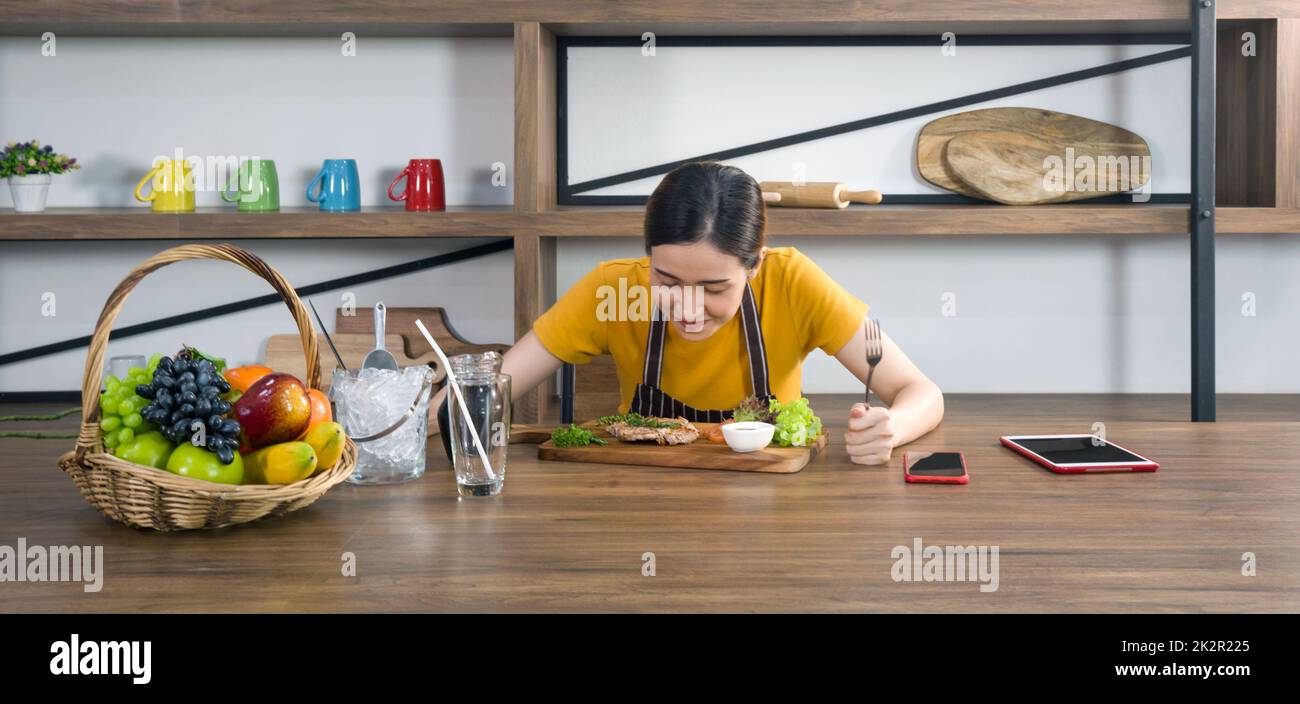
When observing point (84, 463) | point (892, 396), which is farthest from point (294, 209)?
point (84, 463)

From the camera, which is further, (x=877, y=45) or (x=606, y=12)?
(x=877, y=45)

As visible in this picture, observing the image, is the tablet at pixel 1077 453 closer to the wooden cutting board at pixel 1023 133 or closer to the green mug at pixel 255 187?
the wooden cutting board at pixel 1023 133

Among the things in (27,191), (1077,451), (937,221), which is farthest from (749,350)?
(27,191)

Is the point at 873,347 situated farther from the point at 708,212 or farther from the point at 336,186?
the point at 336,186

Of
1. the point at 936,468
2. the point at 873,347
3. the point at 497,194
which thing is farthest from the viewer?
the point at 497,194

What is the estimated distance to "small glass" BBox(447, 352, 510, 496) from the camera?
4.33 ft

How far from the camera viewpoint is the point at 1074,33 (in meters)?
3.16

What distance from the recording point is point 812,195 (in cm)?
285

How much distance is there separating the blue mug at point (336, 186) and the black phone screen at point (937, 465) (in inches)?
76.3

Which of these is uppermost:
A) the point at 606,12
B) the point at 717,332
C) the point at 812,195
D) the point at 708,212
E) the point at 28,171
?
the point at 606,12

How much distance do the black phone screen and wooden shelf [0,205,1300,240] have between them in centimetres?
138

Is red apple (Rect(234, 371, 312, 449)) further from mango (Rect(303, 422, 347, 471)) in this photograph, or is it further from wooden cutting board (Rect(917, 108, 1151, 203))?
wooden cutting board (Rect(917, 108, 1151, 203))

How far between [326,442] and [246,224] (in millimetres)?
1761
